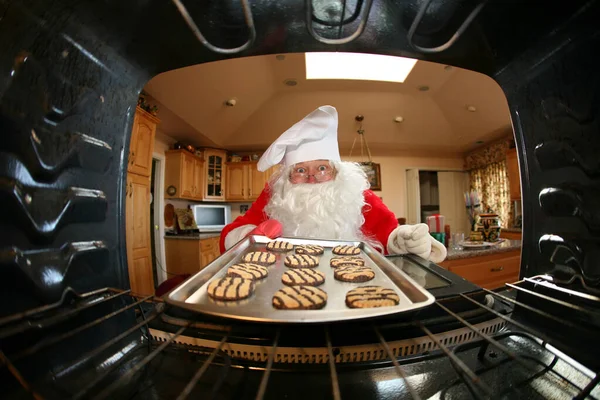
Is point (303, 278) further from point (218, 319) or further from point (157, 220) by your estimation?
point (157, 220)

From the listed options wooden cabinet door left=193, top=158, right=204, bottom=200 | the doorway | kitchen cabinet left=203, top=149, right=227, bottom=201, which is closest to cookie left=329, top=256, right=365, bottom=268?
the doorway

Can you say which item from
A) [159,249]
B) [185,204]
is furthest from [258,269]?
[185,204]

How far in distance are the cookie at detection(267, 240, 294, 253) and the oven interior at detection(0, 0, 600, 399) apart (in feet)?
1.68

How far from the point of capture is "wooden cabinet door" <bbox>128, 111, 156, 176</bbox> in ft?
8.82

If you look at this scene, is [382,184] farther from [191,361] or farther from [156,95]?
[191,361]

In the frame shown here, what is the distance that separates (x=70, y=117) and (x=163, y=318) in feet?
1.33

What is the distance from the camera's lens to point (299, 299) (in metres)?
0.53

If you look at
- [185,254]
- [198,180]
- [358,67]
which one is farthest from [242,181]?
[358,67]

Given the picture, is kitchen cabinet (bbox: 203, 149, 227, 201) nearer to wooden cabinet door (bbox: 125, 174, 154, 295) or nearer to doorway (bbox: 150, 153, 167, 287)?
doorway (bbox: 150, 153, 167, 287)

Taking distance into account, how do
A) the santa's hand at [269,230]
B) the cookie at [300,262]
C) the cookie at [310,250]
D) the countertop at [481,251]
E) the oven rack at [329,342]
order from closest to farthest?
the oven rack at [329,342]
the cookie at [300,262]
the cookie at [310,250]
the santa's hand at [269,230]
the countertop at [481,251]

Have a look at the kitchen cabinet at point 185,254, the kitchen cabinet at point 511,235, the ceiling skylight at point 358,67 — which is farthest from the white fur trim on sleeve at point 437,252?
the kitchen cabinet at point 511,235

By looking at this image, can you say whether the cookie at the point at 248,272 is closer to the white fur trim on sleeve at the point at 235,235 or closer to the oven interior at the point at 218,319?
the oven interior at the point at 218,319

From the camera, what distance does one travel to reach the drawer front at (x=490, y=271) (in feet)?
6.78

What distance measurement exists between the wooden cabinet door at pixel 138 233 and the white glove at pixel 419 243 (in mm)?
2624
